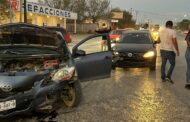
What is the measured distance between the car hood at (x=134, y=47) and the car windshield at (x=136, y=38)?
→ 747 millimetres

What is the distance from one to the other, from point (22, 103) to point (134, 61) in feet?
28.3

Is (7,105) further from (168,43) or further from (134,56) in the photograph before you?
(134,56)

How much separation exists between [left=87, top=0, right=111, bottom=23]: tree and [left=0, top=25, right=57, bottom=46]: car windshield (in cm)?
8681

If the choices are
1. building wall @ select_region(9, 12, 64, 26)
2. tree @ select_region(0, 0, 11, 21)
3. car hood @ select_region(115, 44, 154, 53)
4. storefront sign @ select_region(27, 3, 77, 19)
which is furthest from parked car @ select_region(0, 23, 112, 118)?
building wall @ select_region(9, 12, 64, 26)

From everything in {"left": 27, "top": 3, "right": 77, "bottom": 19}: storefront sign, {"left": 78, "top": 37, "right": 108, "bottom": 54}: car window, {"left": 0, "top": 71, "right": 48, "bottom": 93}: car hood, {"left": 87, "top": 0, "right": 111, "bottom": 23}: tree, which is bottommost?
{"left": 0, "top": 71, "right": 48, "bottom": 93}: car hood

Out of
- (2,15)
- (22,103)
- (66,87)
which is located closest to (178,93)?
(66,87)

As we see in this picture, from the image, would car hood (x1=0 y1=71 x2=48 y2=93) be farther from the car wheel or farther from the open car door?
the open car door

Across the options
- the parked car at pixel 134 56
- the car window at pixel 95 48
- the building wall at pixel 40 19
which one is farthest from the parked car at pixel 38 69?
the building wall at pixel 40 19

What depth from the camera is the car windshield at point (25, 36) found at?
30.0ft

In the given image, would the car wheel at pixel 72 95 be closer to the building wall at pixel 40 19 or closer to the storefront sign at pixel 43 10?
the storefront sign at pixel 43 10

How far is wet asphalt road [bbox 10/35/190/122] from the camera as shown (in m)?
7.65

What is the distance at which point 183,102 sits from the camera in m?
9.20

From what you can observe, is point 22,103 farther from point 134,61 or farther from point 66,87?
point 134,61

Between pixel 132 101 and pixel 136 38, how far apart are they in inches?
323
